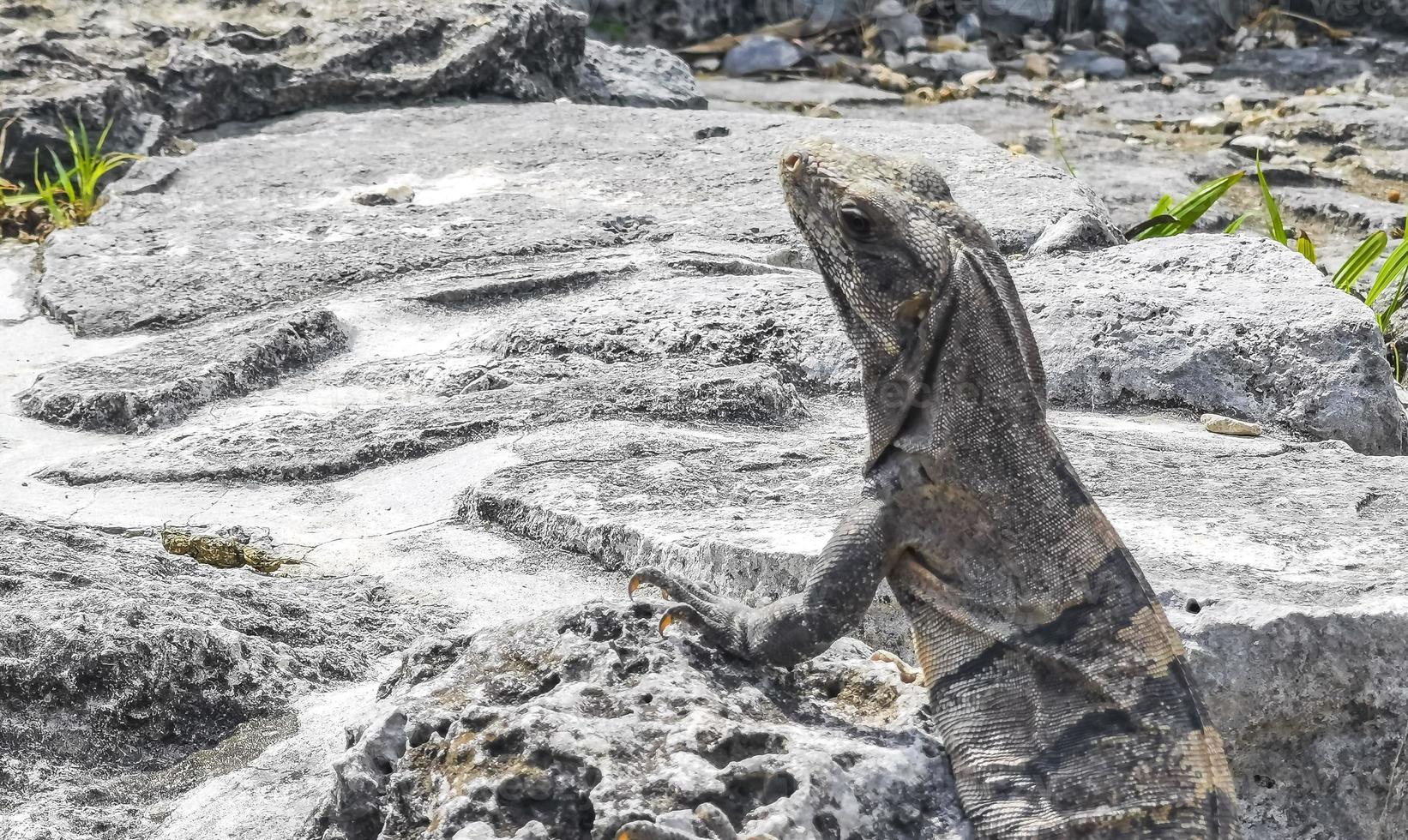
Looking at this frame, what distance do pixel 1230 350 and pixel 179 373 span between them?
3101 mm

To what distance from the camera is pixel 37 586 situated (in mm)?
3000

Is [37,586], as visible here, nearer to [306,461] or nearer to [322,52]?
[306,461]

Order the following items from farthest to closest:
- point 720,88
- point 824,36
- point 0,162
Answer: point 824,36, point 720,88, point 0,162

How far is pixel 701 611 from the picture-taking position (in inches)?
105

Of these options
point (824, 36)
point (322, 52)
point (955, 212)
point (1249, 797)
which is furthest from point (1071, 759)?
point (824, 36)

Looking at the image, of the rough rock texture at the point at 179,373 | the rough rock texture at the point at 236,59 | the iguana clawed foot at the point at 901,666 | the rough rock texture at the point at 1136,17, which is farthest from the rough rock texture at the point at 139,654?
the rough rock texture at the point at 1136,17

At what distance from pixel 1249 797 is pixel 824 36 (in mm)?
10849

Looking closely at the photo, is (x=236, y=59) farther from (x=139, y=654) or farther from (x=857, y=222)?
(x=857, y=222)

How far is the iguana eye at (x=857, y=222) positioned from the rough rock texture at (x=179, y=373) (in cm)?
240

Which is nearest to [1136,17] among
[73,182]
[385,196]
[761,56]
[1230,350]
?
[761,56]

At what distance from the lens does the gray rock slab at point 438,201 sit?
205 inches

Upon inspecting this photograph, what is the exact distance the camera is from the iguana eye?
2.78m

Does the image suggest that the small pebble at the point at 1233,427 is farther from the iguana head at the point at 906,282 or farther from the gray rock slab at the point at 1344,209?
the gray rock slab at the point at 1344,209

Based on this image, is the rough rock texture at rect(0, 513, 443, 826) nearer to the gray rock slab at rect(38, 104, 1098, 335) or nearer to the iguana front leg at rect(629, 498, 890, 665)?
the iguana front leg at rect(629, 498, 890, 665)
